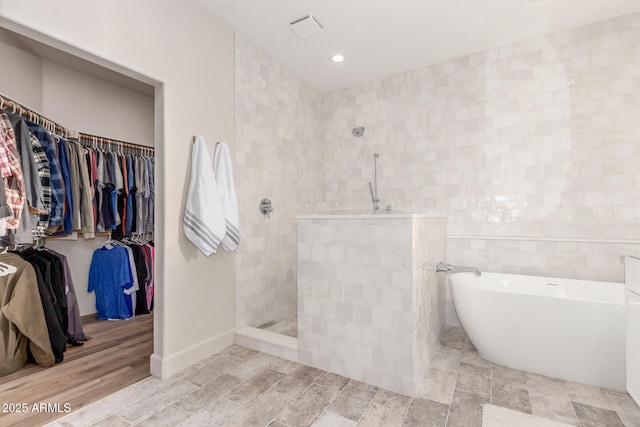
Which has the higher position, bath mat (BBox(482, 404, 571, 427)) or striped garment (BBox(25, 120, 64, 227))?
striped garment (BBox(25, 120, 64, 227))

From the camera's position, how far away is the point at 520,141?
8.80ft

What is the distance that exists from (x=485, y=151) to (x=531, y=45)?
0.95 m

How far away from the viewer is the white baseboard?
6.35 ft

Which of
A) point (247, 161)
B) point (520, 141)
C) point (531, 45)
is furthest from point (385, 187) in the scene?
point (531, 45)

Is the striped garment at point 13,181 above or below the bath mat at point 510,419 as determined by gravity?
above

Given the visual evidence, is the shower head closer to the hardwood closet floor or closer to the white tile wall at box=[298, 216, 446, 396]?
the white tile wall at box=[298, 216, 446, 396]

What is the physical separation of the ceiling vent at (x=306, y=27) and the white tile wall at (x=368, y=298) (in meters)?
1.57

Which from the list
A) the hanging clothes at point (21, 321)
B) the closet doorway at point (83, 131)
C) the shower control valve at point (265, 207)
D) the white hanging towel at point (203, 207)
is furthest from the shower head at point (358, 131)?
the hanging clothes at point (21, 321)

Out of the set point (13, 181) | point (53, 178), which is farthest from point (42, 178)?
point (13, 181)

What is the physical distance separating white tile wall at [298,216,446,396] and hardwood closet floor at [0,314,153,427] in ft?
3.85

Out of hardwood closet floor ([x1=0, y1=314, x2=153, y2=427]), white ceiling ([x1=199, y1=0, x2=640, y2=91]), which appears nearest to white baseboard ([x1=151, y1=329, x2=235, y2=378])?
hardwood closet floor ([x1=0, y1=314, x2=153, y2=427])

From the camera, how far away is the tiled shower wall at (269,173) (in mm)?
2615

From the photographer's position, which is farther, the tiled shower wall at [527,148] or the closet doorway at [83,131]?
the tiled shower wall at [527,148]

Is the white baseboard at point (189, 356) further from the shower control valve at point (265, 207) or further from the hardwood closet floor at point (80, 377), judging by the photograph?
the shower control valve at point (265, 207)
